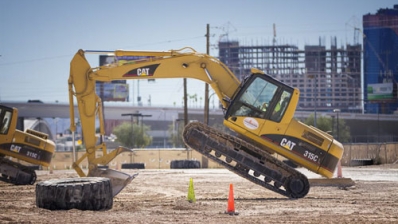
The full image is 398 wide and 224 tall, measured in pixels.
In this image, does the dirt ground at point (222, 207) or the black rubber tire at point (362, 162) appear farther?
the black rubber tire at point (362, 162)

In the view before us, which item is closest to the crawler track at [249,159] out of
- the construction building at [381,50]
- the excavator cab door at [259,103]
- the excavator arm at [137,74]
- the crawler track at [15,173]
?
the excavator cab door at [259,103]

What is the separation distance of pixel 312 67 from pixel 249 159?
16026cm

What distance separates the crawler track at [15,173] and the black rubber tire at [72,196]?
11.1 meters

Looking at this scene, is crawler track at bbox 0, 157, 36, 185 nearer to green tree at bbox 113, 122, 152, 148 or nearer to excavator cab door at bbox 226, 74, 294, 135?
excavator cab door at bbox 226, 74, 294, 135

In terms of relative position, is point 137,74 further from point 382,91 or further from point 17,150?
point 382,91

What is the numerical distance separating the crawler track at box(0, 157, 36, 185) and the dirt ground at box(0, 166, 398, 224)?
2991 millimetres

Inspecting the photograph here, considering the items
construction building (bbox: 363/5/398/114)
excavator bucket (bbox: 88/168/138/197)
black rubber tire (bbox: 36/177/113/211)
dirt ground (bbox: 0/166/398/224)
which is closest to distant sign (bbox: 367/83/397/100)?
construction building (bbox: 363/5/398/114)

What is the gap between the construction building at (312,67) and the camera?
579ft

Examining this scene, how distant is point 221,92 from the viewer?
21.2 meters

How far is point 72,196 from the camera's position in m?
15.5

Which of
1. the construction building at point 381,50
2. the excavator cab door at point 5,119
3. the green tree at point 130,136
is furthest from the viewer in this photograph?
the construction building at point 381,50

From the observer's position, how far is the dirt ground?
1388 centimetres

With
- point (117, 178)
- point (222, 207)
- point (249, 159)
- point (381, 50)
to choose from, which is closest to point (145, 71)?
point (117, 178)

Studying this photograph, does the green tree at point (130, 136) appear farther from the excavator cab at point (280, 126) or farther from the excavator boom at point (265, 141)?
the excavator cab at point (280, 126)
